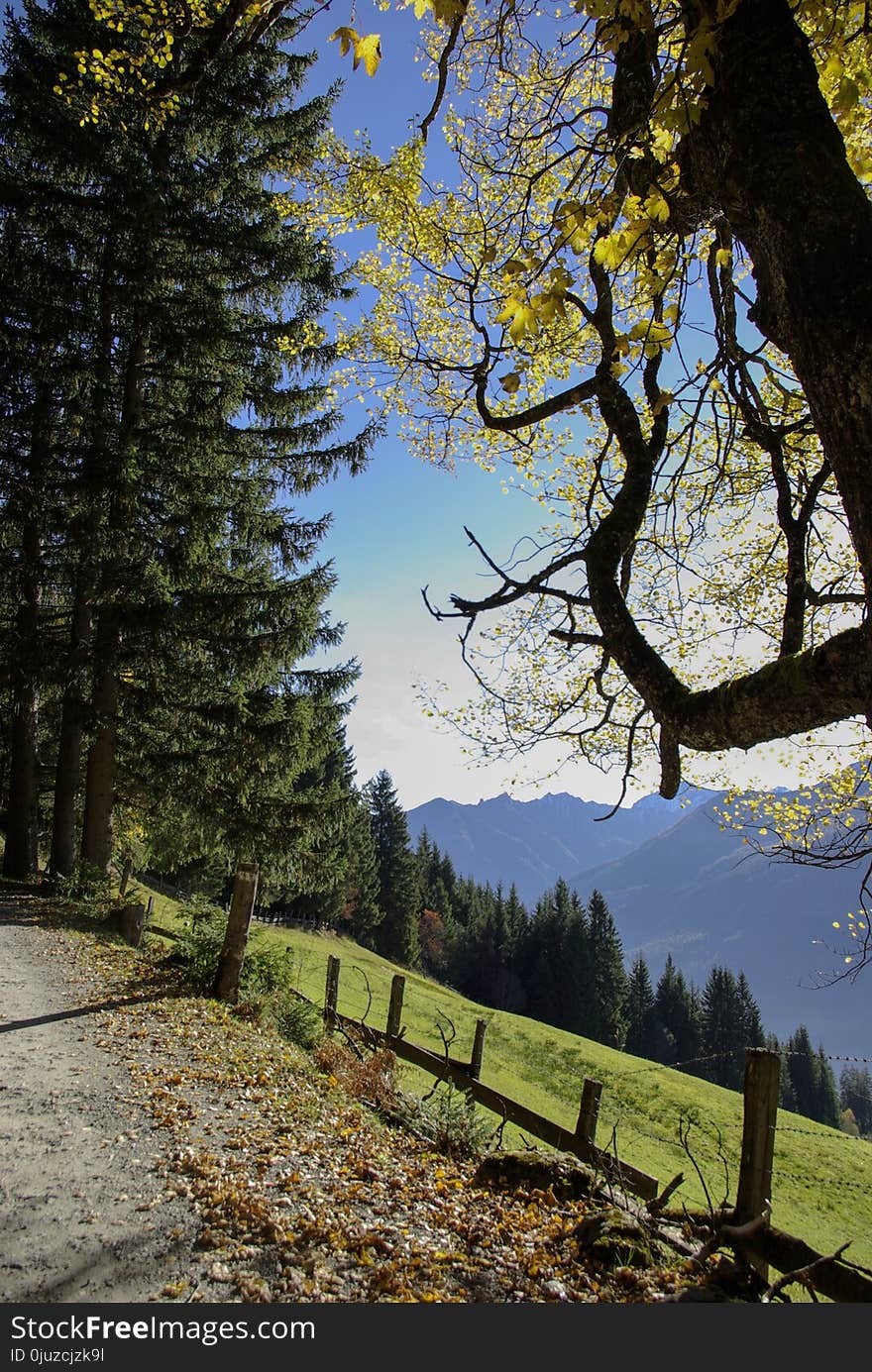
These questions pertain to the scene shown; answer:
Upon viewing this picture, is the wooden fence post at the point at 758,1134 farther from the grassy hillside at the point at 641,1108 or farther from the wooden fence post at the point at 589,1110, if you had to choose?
the grassy hillside at the point at 641,1108

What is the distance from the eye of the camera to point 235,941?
10102 millimetres

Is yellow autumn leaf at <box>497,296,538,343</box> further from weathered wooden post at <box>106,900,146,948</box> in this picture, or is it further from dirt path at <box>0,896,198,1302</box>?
weathered wooden post at <box>106,900,146,948</box>

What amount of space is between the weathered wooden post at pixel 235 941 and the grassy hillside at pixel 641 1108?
2893 mm

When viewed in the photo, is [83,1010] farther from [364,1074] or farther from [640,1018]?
[640,1018]

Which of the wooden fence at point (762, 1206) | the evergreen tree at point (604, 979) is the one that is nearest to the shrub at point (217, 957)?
the wooden fence at point (762, 1206)

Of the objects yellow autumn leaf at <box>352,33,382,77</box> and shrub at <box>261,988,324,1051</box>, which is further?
shrub at <box>261,988,324,1051</box>

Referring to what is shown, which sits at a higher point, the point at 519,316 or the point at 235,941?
the point at 519,316

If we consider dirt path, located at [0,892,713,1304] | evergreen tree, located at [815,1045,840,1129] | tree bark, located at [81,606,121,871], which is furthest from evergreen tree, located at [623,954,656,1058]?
dirt path, located at [0,892,713,1304]

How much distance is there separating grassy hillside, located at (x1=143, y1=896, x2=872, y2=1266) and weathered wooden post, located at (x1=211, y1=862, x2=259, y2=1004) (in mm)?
2893

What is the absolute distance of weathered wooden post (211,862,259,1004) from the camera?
32.6ft

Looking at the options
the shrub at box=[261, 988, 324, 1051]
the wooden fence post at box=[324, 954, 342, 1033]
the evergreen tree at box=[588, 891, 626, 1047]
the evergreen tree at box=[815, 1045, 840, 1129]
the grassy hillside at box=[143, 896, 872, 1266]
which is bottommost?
the evergreen tree at box=[815, 1045, 840, 1129]

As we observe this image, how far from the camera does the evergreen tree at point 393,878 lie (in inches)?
2470

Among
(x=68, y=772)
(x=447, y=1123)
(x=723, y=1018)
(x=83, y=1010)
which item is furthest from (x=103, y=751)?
(x=723, y=1018)

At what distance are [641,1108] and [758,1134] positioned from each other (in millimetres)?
24970
